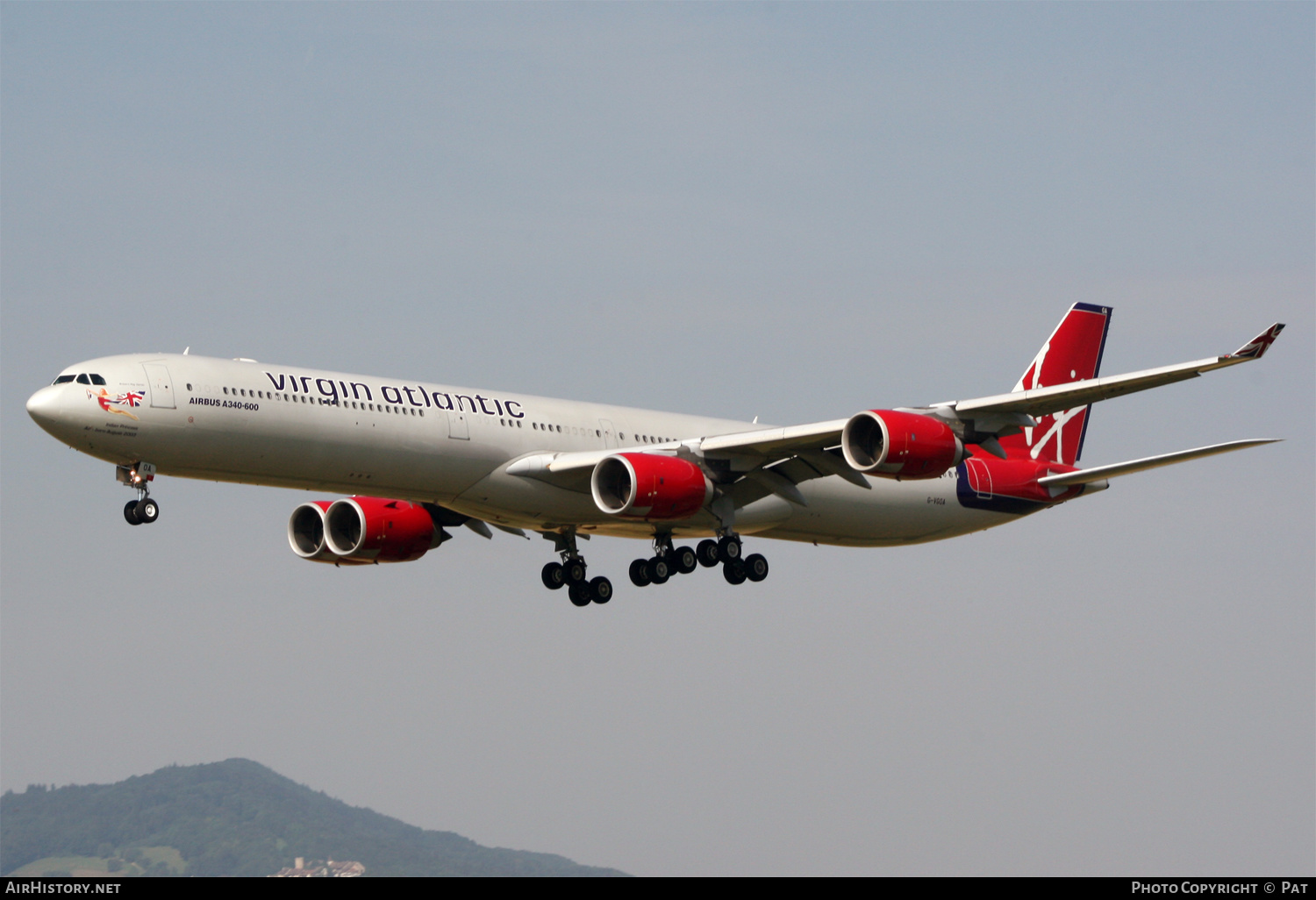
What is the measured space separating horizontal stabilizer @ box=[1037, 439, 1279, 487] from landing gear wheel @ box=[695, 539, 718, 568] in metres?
11.5

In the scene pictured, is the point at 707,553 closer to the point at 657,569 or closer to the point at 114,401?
the point at 657,569


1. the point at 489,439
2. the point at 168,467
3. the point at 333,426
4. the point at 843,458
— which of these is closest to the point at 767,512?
the point at 843,458

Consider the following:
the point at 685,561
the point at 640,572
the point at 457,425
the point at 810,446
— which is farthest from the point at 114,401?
the point at 810,446

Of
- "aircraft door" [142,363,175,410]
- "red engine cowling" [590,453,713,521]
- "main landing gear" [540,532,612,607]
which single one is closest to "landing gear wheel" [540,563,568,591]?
"main landing gear" [540,532,612,607]

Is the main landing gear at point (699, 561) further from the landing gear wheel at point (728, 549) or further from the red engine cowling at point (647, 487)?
the red engine cowling at point (647, 487)

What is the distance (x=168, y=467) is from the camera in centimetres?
3641

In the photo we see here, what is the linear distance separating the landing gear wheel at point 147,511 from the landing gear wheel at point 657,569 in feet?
46.1

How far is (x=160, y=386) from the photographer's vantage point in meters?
36.0

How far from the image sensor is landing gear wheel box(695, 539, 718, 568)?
4416cm

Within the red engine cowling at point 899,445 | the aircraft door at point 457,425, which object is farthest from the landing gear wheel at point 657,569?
the red engine cowling at point 899,445

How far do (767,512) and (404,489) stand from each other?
35.6ft

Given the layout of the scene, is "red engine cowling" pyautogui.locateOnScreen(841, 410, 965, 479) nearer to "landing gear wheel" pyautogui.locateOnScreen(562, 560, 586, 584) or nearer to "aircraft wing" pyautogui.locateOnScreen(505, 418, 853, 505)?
"aircraft wing" pyautogui.locateOnScreen(505, 418, 853, 505)

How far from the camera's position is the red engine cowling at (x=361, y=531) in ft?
150
